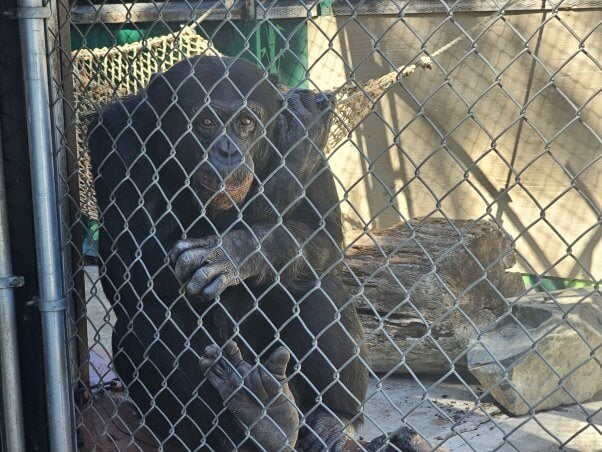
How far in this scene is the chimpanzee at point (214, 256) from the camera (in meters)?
2.69

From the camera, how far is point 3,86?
2277mm

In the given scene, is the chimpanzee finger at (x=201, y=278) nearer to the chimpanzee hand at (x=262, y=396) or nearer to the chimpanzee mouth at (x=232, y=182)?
the chimpanzee hand at (x=262, y=396)

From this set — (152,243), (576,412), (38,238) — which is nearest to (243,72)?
(152,243)

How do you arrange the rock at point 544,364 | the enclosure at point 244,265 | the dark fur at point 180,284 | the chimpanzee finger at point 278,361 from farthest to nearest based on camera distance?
1. the rock at point 544,364
2. the dark fur at point 180,284
3. the chimpanzee finger at point 278,361
4. the enclosure at point 244,265

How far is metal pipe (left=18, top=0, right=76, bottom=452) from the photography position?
7.13 feet

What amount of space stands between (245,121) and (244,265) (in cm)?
62

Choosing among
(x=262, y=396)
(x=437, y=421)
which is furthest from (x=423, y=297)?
(x=262, y=396)

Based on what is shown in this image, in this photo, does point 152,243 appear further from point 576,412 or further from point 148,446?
point 576,412

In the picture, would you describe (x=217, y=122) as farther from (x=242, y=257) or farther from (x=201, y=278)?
(x=201, y=278)

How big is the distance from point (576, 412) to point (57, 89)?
3294mm

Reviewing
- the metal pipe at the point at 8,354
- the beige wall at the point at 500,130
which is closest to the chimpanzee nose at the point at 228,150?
the metal pipe at the point at 8,354

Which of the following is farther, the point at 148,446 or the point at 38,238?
the point at 148,446

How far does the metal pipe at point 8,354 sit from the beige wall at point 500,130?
3107 mm

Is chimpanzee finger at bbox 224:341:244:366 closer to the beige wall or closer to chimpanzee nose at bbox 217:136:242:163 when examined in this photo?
chimpanzee nose at bbox 217:136:242:163
